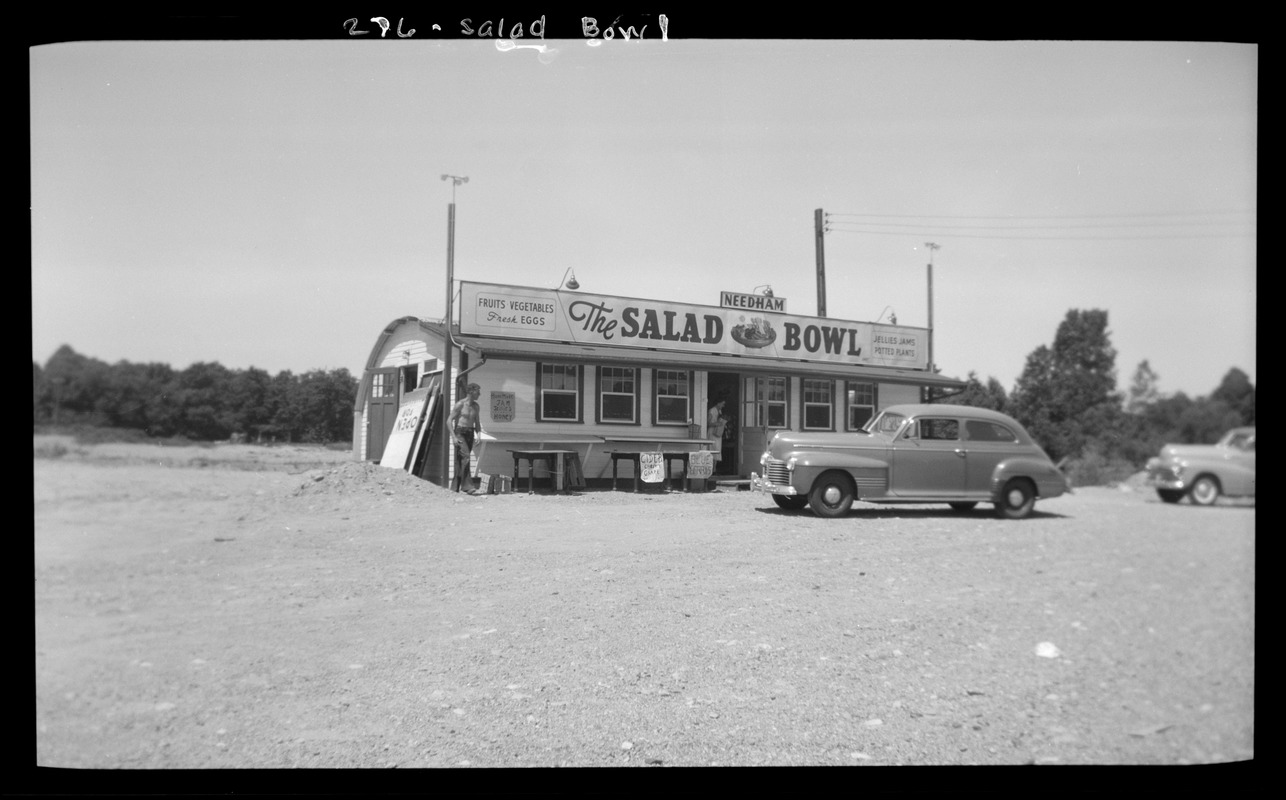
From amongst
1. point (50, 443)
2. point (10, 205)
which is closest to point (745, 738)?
point (50, 443)

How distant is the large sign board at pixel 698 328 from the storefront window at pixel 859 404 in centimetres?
33

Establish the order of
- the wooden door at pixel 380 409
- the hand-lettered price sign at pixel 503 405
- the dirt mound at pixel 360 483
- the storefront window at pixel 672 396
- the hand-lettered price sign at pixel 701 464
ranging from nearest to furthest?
the dirt mound at pixel 360 483
the wooden door at pixel 380 409
the storefront window at pixel 672 396
the hand-lettered price sign at pixel 701 464
the hand-lettered price sign at pixel 503 405

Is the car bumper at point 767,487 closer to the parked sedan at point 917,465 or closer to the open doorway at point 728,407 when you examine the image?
the parked sedan at point 917,465

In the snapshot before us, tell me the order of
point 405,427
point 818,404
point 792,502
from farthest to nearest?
point 405,427
point 792,502
point 818,404

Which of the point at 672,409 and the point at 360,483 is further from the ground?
the point at 672,409

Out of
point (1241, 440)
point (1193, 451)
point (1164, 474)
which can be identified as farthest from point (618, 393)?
point (1241, 440)

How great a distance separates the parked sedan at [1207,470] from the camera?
2.89 meters

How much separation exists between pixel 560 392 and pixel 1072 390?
10.4 ft

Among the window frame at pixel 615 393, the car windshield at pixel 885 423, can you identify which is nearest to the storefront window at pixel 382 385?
the window frame at pixel 615 393

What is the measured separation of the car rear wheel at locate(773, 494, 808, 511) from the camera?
14.8 ft

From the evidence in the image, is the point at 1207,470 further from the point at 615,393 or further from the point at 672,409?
A: the point at 615,393

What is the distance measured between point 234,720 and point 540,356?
268 centimetres

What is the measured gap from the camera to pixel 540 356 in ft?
14.9

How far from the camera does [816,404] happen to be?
4.43m
